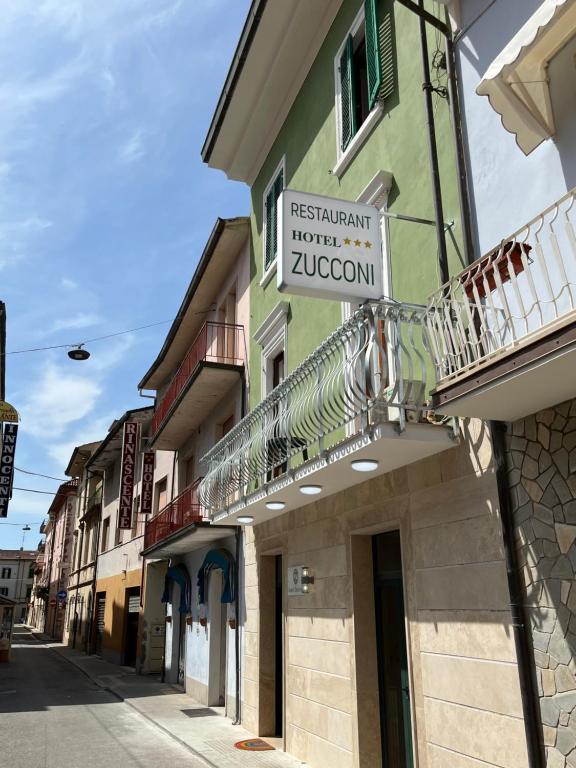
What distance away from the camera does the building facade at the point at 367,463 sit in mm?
5648

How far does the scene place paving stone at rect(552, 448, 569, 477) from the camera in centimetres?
508

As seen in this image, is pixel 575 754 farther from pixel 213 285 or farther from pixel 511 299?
pixel 213 285

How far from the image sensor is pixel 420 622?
6.27 meters

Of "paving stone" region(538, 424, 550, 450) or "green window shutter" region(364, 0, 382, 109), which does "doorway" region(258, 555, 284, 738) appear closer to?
"paving stone" region(538, 424, 550, 450)

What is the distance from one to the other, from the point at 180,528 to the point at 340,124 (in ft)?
31.1

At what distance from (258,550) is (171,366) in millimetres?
11579

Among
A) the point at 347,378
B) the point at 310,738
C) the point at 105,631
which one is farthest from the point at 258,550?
the point at 105,631

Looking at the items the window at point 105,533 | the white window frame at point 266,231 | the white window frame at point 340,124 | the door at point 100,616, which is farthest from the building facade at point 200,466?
the window at point 105,533

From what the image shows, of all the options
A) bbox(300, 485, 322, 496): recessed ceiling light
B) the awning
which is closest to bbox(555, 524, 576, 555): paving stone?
the awning

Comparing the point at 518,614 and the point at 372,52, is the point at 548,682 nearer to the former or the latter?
the point at 518,614

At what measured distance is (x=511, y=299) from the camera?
5543mm

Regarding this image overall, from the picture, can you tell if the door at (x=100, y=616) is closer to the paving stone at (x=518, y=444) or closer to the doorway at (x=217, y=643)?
the doorway at (x=217, y=643)

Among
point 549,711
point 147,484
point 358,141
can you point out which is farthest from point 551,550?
point 147,484

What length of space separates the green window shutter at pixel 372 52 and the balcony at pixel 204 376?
258 inches
